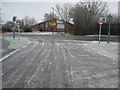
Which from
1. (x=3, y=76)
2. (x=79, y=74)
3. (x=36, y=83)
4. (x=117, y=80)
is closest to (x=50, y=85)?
(x=36, y=83)

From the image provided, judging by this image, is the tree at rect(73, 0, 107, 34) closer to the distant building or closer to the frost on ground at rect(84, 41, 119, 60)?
the distant building

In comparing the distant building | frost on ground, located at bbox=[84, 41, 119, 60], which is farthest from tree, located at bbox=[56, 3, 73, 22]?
frost on ground, located at bbox=[84, 41, 119, 60]

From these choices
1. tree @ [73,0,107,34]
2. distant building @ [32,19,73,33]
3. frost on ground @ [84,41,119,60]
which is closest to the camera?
frost on ground @ [84,41,119,60]

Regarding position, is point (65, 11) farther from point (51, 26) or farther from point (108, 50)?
point (108, 50)

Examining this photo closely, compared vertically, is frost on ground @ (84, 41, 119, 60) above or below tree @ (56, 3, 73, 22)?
below

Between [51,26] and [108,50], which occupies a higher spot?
[51,26]

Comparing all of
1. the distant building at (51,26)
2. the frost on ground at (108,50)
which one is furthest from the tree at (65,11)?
the frost on ground at (108,50)

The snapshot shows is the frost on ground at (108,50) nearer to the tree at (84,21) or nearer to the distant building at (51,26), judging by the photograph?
the tree at (84,21)

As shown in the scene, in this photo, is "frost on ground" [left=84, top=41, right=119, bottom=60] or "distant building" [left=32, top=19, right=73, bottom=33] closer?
"frost on ground" [left=84, top=41, right=119, bottom=60]

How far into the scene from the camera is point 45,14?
8850cm

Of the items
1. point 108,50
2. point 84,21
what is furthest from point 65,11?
point 108,50

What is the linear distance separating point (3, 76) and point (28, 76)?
3.29ft

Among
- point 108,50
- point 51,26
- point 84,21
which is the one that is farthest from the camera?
point 51,26

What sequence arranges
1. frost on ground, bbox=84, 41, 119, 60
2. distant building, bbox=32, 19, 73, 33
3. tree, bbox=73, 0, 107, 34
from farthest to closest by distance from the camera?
distant building, bbox=32, 19, 73, 33
tree, bbox=73, 0, 107, 34
frost on ground, bbox=84, 41, 119, 60
